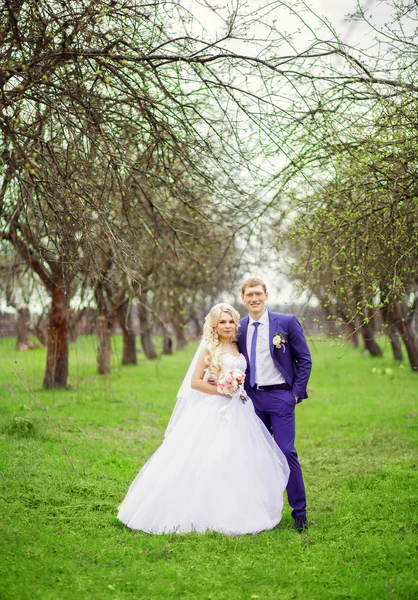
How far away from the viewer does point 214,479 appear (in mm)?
5527

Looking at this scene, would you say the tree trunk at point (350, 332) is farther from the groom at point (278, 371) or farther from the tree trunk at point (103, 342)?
the tree trunk at point (103, 342)

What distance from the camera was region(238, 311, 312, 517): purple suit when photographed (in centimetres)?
575

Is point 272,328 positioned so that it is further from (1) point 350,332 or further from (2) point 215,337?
(1) point 350,332

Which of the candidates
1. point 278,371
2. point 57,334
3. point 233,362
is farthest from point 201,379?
point 57,334

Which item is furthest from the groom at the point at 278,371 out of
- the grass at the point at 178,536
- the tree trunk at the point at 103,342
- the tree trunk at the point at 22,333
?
the tree trunk at the point at 103,342

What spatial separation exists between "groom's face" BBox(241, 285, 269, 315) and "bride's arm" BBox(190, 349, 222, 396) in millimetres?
642

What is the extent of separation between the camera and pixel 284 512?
6.28 metres

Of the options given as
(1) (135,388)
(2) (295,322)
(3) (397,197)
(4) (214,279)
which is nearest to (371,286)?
(3) (397,197)

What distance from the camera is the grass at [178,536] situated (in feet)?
14.2

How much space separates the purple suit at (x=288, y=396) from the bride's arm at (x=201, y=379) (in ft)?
1.24

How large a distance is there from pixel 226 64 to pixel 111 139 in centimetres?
135

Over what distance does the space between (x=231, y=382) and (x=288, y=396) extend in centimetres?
57

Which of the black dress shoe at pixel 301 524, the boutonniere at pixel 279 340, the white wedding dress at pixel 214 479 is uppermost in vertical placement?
the boutonniere at pixel 279 340

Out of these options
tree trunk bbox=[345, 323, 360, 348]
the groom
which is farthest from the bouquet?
tree trunk bbox=[345, 323, 360, 348]
